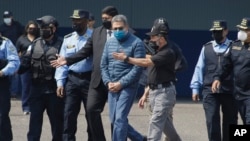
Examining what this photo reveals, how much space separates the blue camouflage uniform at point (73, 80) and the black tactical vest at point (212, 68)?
1559 mm

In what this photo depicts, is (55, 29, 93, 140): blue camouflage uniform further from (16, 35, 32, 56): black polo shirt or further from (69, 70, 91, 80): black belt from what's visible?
(16, 35, 32, 56): black polo shirt

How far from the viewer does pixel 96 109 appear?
9.39 m

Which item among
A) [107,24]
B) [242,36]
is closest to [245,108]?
[242,36]

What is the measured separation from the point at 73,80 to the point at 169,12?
24.6 ft

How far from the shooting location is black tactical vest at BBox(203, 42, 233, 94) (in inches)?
384

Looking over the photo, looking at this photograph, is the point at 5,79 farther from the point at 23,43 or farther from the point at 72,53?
the point at 23,43

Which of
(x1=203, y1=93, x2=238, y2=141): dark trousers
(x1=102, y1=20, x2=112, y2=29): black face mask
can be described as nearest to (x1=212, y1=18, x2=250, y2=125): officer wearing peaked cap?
(x1=203, y1=93, x2=238, y2=141): dark trousers

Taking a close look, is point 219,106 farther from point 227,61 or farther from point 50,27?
point 50,27

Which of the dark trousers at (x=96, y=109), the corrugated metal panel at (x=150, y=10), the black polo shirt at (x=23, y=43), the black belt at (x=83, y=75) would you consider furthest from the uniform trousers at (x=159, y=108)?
the corrugated metal panel at (x=150, y=10)

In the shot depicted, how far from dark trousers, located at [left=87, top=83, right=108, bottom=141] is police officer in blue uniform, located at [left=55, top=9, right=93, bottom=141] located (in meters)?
0.28

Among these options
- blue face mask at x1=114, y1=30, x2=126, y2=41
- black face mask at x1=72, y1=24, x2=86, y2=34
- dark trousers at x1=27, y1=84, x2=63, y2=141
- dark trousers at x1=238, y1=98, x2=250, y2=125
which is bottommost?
dark trousers at x1=27, y1=84, x2=63, y2=141

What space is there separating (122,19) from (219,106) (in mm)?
1857

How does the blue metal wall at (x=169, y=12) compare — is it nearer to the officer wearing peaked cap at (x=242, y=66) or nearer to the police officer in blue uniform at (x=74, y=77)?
the police officer in blue uniform at (x=74, y=77)

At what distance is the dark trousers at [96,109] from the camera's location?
9.38 metres
